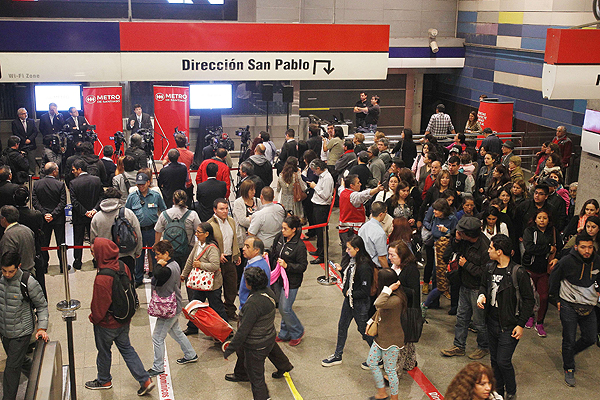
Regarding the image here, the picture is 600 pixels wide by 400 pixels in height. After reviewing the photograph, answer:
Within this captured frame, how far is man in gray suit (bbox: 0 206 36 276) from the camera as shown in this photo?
6.45 m

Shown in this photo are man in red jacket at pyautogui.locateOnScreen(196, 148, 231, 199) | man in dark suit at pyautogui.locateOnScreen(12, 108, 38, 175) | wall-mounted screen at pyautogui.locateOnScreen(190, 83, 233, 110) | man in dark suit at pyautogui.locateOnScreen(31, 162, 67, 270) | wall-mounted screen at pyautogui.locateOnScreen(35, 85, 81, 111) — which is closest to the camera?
man in dark suit at pyautogui.locateOnScreen(31, 162, 67, 270)

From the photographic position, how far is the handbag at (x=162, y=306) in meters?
5.93

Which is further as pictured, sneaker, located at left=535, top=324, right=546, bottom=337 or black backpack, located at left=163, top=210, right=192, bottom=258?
sneaker, located at left=535, top=324, right=546, bottom=337

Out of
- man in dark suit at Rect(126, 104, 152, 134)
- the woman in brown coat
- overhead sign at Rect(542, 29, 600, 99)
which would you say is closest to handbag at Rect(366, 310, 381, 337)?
the woman in brown coat

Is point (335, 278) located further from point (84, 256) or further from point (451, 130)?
point (451, 130)

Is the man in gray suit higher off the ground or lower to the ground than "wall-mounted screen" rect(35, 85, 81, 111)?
lower

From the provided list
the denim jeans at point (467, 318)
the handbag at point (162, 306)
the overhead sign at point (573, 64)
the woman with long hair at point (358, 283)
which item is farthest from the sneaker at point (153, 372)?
the overhead sign at point (573, 64)

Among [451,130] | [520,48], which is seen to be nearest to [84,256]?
[451,130]

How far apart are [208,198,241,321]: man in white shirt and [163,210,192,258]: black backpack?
0.39 metres

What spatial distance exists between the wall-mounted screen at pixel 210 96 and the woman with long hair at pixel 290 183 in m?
7.36

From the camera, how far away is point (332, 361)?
6.50m

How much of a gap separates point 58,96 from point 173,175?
7099 mm

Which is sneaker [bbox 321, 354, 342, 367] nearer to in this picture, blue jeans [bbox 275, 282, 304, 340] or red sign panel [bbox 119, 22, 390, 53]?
blue jeans [bbox 275, 282, 304, 340]

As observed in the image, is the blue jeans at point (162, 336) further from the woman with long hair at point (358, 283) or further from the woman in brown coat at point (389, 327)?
the woman in brown coat at point (389, 327)
